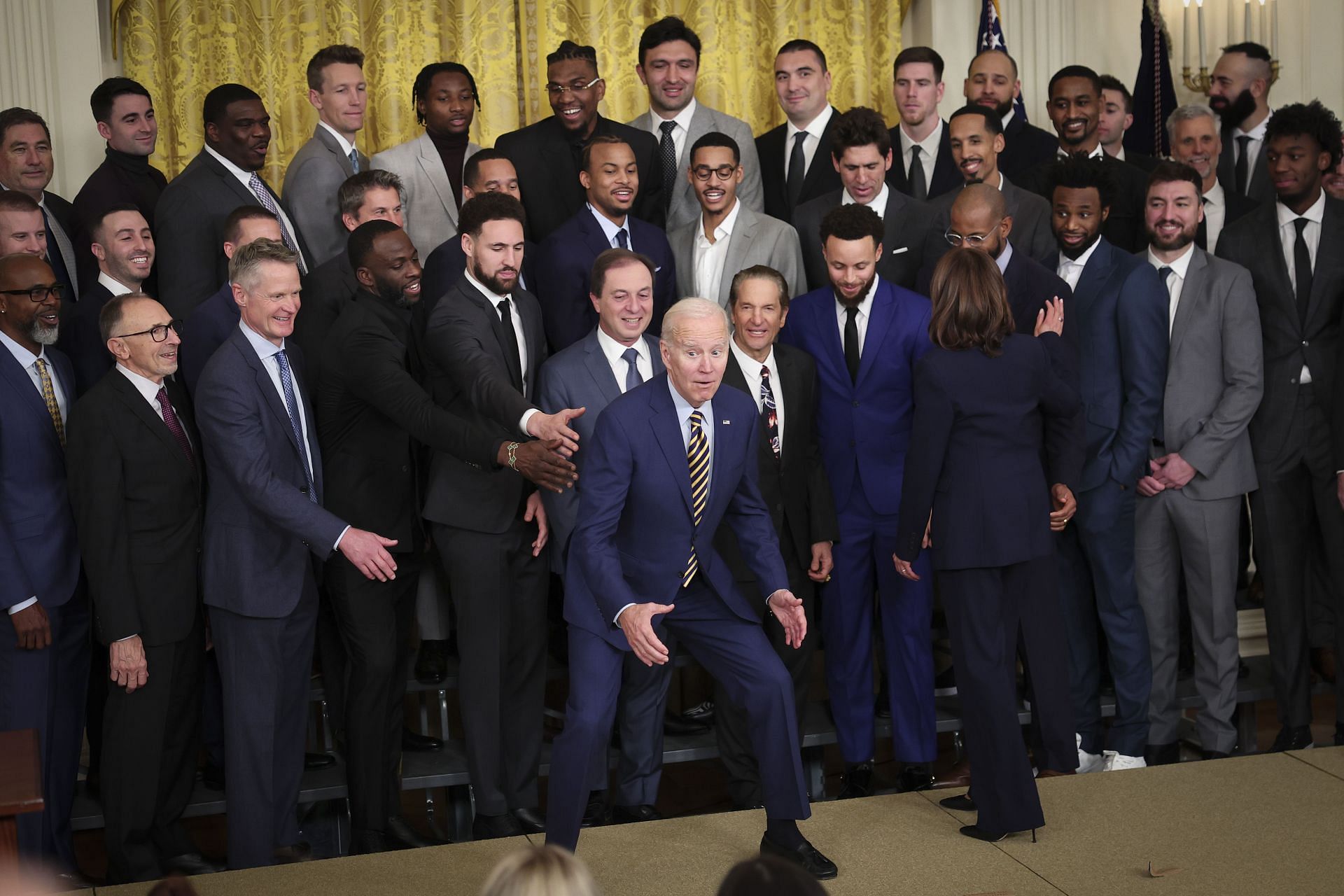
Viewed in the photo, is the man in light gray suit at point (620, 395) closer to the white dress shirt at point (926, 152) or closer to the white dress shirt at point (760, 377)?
the white dress shirt at point (760, 377)

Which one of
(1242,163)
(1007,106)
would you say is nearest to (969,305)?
(1007,106)

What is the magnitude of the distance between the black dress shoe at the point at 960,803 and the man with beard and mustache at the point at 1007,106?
2857 mm

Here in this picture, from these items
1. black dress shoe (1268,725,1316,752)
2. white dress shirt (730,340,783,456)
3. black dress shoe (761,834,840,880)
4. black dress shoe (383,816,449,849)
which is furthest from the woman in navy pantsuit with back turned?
black dress shoe (383,816,449,849)

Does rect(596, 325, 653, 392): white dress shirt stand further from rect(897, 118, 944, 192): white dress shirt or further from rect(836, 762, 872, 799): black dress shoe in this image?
rect(897, 118, 944, 192): white dress shirt

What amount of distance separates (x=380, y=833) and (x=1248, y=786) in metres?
2.83

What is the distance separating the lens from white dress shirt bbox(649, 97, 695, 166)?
19.8ft

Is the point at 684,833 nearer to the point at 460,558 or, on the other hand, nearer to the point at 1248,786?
the point at 460,558

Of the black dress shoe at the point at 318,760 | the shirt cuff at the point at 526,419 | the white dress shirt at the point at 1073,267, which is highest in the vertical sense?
the white dress shirt at the point at 1073,267

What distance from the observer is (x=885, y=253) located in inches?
215

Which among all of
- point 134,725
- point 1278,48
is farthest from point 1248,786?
point 1278,48

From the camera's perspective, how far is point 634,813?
4887mm

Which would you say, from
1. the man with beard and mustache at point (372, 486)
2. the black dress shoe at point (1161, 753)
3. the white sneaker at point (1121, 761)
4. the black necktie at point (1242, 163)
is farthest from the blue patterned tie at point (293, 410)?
the black necktie at point (1242, 163)

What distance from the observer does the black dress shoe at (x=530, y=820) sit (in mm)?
4770

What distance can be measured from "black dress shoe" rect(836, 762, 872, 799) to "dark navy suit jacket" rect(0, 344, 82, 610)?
2.61 meters
